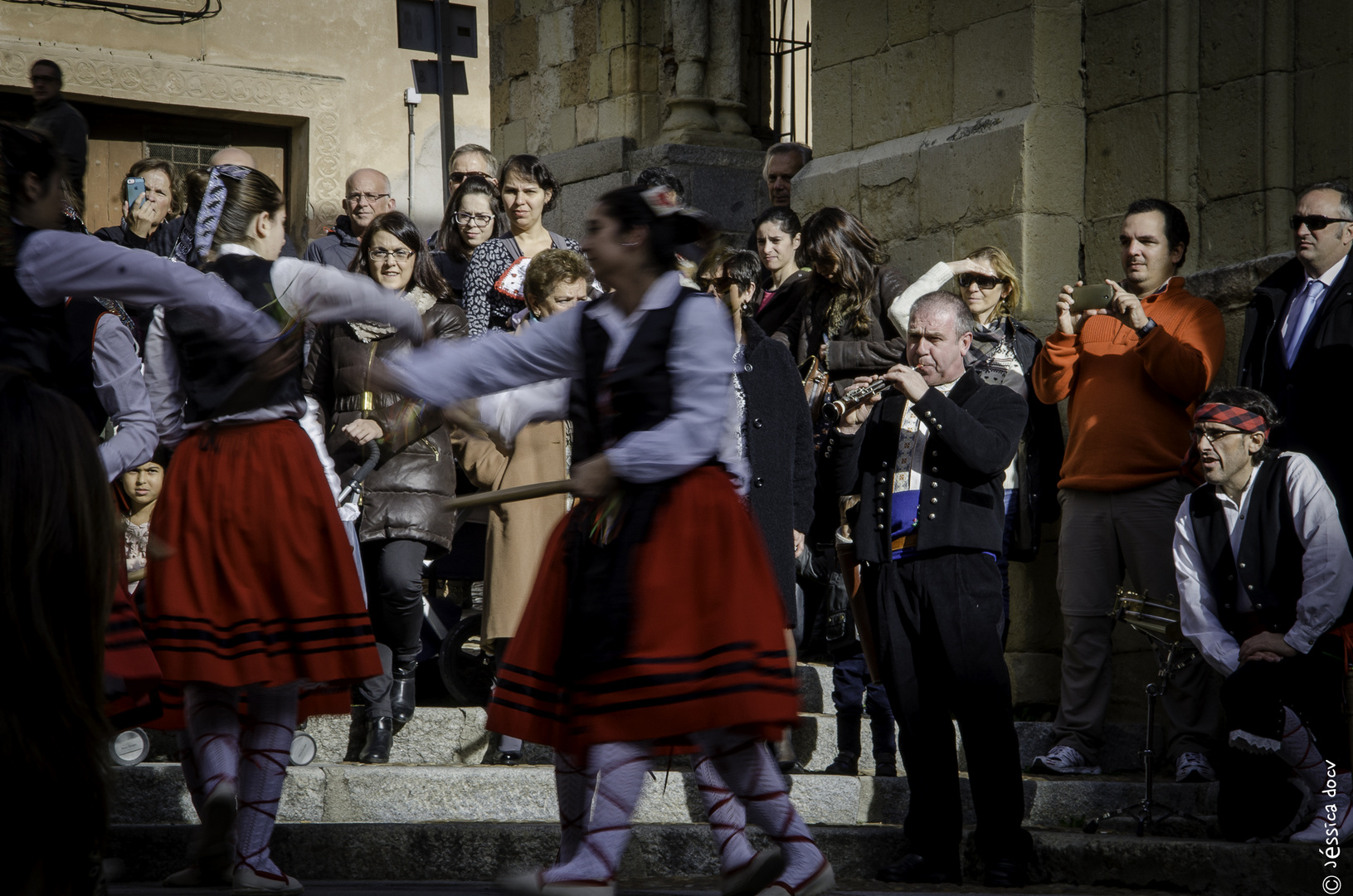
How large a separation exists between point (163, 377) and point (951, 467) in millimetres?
2610

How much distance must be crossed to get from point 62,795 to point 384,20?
16.0 m

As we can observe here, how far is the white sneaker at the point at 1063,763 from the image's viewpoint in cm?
648

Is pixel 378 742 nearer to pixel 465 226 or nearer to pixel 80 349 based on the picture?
pixel 80 349

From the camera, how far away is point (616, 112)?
11398 mm

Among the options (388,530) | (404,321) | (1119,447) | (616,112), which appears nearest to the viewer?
(404,321)

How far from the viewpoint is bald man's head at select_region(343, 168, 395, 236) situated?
8203 mm

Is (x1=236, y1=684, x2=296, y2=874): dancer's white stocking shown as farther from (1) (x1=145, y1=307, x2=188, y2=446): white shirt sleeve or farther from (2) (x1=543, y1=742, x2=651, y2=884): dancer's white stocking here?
(2) (x1=543, y1=742, x2=651, y2=884): dancer's white stocking

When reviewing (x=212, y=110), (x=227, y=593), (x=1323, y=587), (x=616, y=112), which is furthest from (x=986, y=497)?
(x=212, y=110)

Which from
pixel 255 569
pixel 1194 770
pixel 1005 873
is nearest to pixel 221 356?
pixel 255 569

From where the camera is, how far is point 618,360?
3.86m

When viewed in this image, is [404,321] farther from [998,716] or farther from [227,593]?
[998,716]

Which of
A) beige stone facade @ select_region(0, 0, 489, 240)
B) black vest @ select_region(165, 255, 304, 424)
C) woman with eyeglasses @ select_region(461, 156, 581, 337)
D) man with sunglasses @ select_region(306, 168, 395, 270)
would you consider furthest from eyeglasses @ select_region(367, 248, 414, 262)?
beige stone facade @ select_region(0, 0, 489, 240)

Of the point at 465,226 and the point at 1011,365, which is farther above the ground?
the point at 465,226

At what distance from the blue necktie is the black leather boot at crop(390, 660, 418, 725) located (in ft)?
12.1
